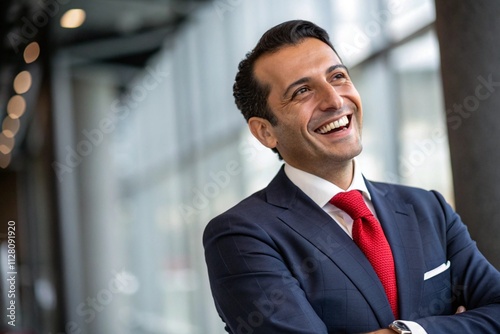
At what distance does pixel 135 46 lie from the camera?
9938 mm

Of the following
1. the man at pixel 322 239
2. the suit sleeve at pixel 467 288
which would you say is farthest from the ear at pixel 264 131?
the suit sleeve at pixel 467 288

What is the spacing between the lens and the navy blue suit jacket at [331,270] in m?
1.73

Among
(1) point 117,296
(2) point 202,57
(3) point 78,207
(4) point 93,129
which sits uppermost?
(2) point 202,57

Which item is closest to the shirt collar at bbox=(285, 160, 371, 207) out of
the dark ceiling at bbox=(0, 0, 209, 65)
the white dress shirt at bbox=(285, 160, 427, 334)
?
the white dress shirt at bbox=(285, 160, 427, 334)

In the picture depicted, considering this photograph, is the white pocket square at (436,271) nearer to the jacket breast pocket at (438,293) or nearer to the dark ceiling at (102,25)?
the jacket breast pocket at (438,293)

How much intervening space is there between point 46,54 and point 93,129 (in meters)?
1.58

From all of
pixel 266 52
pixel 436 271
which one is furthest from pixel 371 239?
pixel 266 52

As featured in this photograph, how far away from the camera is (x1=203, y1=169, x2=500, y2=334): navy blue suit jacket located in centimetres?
173

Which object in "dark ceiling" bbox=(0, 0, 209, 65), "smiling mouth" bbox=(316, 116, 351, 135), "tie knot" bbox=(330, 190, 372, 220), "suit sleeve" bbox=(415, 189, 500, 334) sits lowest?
"suit sleeve" bbox=(415, 189, 500, 334)

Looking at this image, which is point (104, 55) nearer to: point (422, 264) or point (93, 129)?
point (93, 129)

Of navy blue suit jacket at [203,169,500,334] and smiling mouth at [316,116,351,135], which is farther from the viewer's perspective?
smiling mouth at [316,116,351,135]

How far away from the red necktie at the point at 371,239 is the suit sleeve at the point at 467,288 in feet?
0.47

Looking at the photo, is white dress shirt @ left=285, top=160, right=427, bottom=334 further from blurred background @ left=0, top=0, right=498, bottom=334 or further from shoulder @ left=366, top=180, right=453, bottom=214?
blurred background @ left=0, top=0, right=498, bottom=334

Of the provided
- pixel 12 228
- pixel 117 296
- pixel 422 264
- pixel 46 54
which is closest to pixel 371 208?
pixel 422 264
